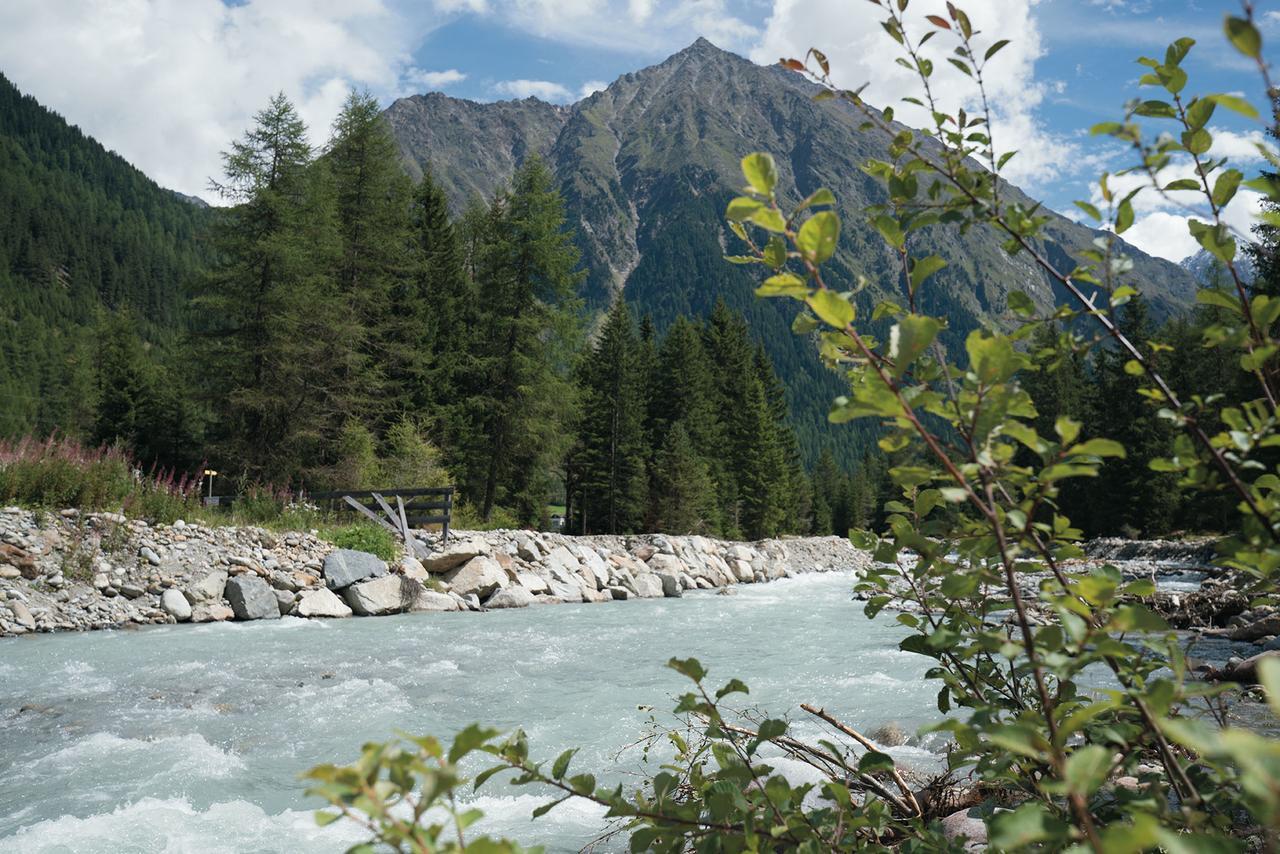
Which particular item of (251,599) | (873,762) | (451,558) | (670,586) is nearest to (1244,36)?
(873,762)

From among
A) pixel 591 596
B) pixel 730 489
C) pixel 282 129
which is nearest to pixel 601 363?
pixel 730 489

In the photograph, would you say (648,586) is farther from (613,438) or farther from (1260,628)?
(613,438)

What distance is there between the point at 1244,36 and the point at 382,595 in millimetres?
10739

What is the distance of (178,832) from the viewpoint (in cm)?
316

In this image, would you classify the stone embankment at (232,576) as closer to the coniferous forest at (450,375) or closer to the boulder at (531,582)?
the boulder at (531,582)

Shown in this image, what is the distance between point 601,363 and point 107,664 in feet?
91.0

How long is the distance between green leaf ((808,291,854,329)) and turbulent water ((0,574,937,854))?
1.77 meters

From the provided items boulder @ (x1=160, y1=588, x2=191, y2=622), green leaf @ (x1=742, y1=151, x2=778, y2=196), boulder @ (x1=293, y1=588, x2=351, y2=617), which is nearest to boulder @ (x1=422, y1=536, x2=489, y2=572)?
boulder @ (x1=293, y1=588, x2=351, y2=617)

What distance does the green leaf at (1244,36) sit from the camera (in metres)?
0.69

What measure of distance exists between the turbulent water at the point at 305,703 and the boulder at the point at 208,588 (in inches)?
29.7

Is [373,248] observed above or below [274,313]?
above

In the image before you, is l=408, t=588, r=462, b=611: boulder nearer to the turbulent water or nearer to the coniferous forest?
the turbulent water

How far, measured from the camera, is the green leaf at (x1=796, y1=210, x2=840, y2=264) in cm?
83

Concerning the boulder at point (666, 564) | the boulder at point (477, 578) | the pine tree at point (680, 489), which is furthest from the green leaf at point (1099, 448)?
the pine tree at point (680, 489)
